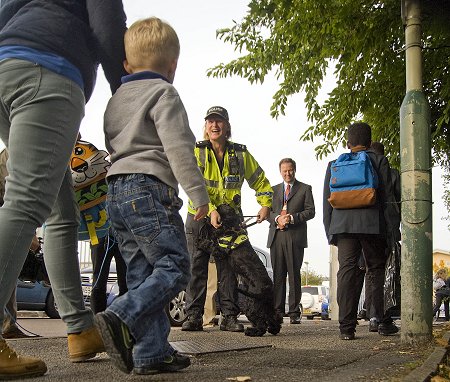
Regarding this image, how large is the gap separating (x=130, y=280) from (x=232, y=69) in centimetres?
1149

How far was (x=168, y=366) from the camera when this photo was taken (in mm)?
3469

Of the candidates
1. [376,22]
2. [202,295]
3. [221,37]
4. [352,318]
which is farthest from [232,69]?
[352,318]

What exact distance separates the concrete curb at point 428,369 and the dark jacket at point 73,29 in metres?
2.12

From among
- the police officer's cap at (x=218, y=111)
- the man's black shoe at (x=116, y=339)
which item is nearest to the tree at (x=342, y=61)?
the police officer's cap at (x=218, y=111)

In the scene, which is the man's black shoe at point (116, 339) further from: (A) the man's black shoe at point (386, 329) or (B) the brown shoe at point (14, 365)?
(A) the man's black shoe at point (386, 329)

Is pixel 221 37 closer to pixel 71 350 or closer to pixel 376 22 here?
pixel 376 22

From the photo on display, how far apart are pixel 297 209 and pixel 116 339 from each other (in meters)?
7.87

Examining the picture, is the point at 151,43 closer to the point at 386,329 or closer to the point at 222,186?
the point at 222,186

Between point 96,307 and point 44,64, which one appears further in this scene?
A: point 96,307

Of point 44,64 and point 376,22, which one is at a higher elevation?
point 376,22

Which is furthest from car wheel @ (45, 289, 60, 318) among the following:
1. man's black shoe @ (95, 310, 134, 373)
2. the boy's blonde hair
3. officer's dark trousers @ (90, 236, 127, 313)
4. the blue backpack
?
man's black shoe @ (95, 310, 134, 373)

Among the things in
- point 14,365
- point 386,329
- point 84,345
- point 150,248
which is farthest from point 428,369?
point 386,329

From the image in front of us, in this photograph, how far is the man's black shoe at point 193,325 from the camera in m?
7.43

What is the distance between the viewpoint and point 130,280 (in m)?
3.54
